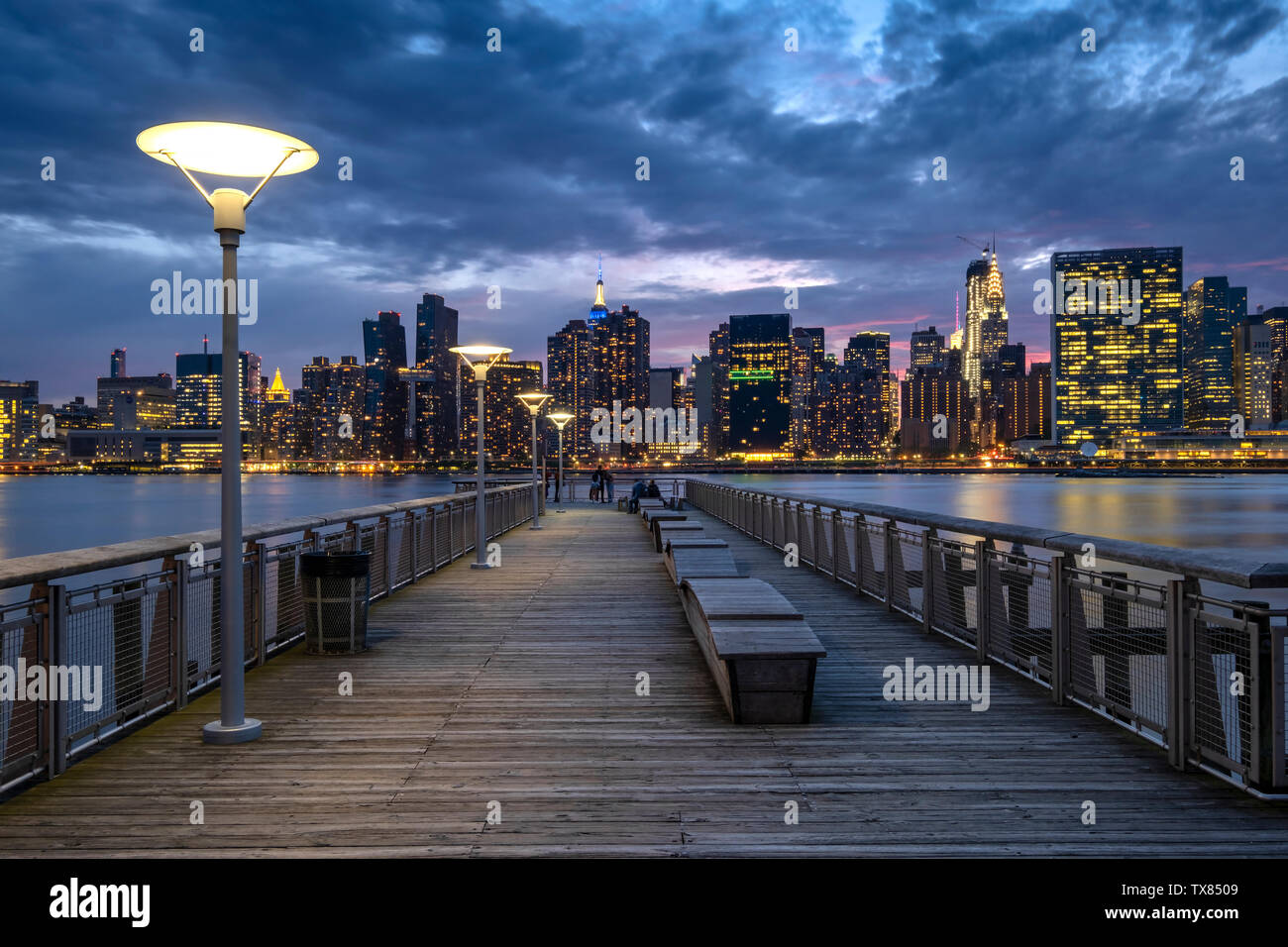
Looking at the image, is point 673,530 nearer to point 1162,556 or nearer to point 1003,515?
point 1162,556

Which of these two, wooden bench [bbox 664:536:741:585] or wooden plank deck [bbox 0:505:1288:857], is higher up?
wooden bench [bbox 664:536:741:585]

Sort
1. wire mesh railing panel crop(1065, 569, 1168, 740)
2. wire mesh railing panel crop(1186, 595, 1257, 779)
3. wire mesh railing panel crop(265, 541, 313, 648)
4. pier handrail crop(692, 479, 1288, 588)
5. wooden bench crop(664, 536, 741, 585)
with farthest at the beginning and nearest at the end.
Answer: wooden bench crop(664, 536, 741, 585)
wire mesh railing panel crop(265, 541, 313, 648)
wire mesh railing panel crop(1065, 569, 1168, 740)
wire mesh railing panel crop(1186, 595, 1257, 779)
pier handrail crop(692, 479, 1288, 588)

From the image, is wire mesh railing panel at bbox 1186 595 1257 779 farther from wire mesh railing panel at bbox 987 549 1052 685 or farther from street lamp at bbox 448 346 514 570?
street lamp at bbox 448 346 514 570

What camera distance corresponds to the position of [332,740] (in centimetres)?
511

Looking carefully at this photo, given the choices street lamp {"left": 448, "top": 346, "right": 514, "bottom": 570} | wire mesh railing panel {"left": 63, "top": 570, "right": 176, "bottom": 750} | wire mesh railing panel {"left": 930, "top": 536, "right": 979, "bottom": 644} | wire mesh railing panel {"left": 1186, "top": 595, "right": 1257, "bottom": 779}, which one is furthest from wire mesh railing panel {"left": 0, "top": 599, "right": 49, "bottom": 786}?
street lamp {"left": 448, "top": 346, "right": 514, "bottom": 570}

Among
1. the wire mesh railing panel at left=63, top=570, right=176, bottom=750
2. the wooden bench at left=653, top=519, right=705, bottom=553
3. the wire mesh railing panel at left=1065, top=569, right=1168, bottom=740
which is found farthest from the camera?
the wooden bench at left=653, top=519, right=705, bottom=553

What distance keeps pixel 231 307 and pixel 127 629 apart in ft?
6.66

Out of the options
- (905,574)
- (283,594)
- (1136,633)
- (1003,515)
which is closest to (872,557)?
(905,574)

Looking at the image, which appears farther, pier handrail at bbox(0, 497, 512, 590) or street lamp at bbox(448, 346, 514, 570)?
street lamp at bbox(448, 346, 514, 570)

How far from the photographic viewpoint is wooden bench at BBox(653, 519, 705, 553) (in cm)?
1387

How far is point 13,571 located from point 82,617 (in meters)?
0.63
